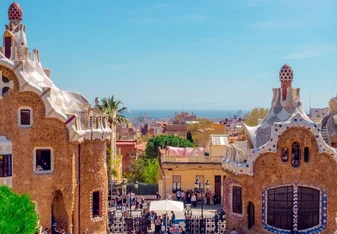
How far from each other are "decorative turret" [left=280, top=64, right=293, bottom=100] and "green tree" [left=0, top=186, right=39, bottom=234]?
14.8 meters

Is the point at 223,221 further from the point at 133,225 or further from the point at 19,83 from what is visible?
the point at 19,83

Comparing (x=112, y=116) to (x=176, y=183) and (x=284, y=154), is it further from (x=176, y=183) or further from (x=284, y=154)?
(x=284, y=154)

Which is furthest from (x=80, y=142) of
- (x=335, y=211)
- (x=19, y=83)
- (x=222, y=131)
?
(x=222, y=131)

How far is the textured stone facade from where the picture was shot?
869 inches

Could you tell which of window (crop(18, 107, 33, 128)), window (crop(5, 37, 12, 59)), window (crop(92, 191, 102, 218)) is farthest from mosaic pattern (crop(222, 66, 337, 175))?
window (crop(5, 37, 12, 59))

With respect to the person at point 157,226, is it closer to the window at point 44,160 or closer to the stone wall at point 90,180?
the stone wall at point 90,180

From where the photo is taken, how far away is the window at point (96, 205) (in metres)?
24.6

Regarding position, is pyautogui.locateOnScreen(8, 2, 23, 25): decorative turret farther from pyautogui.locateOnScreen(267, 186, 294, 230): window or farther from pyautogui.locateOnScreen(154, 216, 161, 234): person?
pyautogui.locateOnScreen(267, 186, 294, 230): window

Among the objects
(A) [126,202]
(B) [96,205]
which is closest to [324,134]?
(B) [96,205]

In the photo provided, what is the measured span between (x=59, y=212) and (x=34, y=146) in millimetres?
4007

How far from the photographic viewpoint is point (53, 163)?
22.9 m

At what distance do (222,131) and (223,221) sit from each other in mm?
35508

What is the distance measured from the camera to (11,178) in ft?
72.4

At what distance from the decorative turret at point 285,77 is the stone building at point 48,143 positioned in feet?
30.2
